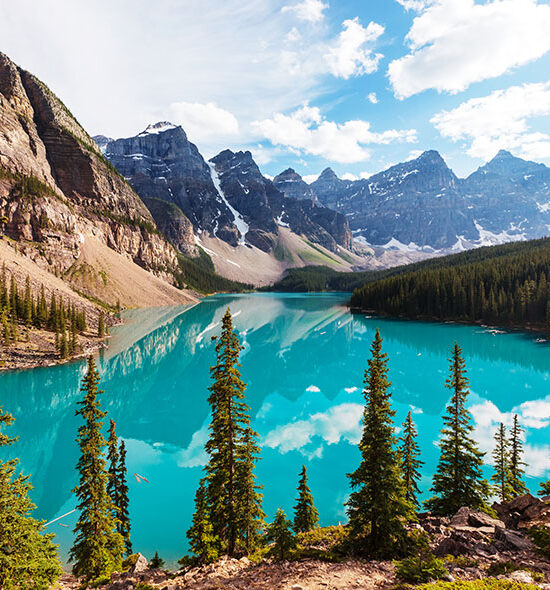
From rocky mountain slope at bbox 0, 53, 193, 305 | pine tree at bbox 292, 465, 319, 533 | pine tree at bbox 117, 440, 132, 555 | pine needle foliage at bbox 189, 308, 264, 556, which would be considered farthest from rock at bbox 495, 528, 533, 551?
rocky mountain slope at bbox 0, 53, 193, 305

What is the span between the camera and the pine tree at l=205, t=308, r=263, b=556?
14.7m

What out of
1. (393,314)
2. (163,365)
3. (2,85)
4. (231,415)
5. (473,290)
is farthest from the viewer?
(2,85)

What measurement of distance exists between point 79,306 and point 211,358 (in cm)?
3951

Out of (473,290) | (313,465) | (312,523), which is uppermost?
(473,290)

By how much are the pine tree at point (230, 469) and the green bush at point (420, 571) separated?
727cm

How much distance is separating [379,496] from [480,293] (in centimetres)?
10474

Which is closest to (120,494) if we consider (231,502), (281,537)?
(231,502)

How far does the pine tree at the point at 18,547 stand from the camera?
29.6 feet

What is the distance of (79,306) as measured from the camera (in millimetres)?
79188

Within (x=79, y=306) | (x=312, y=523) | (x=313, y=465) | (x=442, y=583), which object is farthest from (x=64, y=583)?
(x=79, y=306)

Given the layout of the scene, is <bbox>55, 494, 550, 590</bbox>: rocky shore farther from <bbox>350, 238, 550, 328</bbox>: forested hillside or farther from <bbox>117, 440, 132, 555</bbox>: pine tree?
<bbox>350, 238, 550, 328</bbox>: forested hillside

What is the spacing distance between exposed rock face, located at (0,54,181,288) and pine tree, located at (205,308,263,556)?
10346cm

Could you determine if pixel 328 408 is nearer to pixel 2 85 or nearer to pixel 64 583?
pixel 64 583

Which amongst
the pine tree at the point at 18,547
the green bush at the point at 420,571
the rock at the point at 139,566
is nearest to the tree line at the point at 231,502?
the pine tree at the point at 18,547
